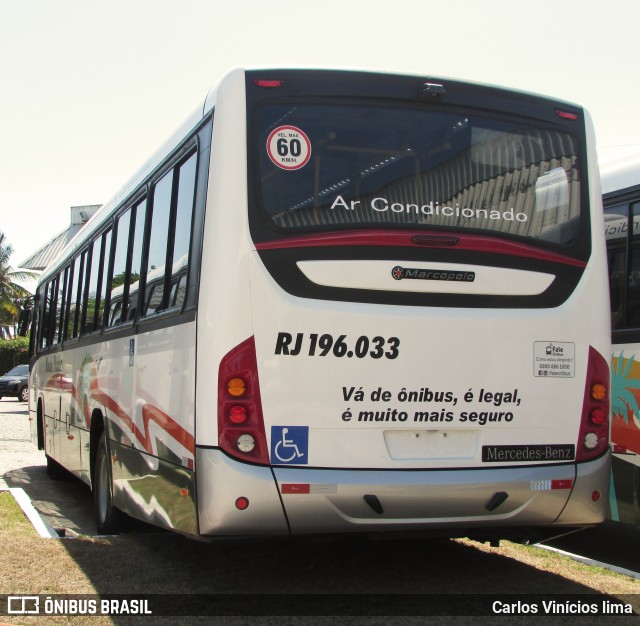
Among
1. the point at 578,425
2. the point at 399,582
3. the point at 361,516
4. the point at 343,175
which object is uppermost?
the point at 343,175

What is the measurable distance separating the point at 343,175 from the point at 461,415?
1.63m

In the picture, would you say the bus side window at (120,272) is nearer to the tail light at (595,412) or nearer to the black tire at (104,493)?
the black tire at (104,493)

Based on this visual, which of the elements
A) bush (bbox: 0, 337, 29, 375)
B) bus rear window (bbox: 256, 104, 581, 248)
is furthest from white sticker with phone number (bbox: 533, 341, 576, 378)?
bush (bbox: 0, 337, 29, 375)

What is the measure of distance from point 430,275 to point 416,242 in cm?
22

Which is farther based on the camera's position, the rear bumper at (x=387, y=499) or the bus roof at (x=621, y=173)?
the bus roof at (x=621, y=173)

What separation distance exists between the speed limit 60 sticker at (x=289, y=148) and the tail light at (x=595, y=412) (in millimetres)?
2250

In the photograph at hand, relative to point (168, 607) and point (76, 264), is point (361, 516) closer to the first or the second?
point (168, 607)

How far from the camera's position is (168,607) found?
5.89 metres

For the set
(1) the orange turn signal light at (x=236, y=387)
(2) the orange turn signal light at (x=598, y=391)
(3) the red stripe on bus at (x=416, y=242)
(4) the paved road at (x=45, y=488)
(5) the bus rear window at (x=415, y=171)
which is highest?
(5) the bus rear window at (x=415, y=171)

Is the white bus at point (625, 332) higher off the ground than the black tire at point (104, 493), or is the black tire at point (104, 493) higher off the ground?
the white bus at point (625, 332)

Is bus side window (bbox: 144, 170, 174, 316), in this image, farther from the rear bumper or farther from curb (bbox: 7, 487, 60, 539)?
curb (bbox: 7, 487, 60, 539)

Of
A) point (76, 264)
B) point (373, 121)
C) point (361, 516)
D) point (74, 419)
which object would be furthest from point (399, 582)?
point (76, 264)

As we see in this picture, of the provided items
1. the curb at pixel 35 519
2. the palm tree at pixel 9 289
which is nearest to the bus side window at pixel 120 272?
the curb at pixel 35 519

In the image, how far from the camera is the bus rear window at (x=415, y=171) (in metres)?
A: 5.81
